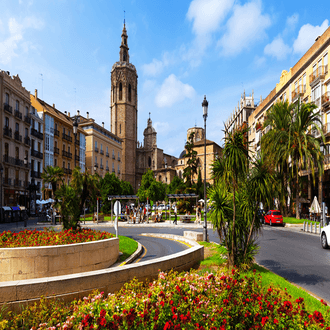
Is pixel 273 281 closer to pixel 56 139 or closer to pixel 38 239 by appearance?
pixel 38 239

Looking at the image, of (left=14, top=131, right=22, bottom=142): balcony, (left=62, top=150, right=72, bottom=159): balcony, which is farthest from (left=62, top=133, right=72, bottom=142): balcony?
(left=14, top=131, right=22, bottom=142): balcony

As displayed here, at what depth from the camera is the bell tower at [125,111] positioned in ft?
305

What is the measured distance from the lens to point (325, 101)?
1240 inches

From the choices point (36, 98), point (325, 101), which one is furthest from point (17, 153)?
point (325, 101)

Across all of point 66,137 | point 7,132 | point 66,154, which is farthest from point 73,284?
point 66,137

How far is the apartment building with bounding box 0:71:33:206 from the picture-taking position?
37.7m

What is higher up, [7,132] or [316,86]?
[316,86]

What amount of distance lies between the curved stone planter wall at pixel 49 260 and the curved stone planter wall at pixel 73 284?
2696 millimetres

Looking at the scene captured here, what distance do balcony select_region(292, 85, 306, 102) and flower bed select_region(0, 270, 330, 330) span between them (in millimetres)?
37268

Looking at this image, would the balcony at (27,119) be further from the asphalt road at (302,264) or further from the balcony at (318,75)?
the asphalt road at (302,264)

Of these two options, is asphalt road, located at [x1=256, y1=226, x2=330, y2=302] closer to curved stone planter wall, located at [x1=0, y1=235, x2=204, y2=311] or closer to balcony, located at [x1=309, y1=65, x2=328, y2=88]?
curved stone planter wall, located at [x1=0, y1=235, x2=204, y2=311]

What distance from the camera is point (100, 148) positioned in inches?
2825

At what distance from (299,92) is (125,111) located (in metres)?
62.6

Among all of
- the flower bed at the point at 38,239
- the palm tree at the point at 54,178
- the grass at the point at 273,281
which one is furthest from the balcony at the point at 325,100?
the flower bed at the point at 38,239
